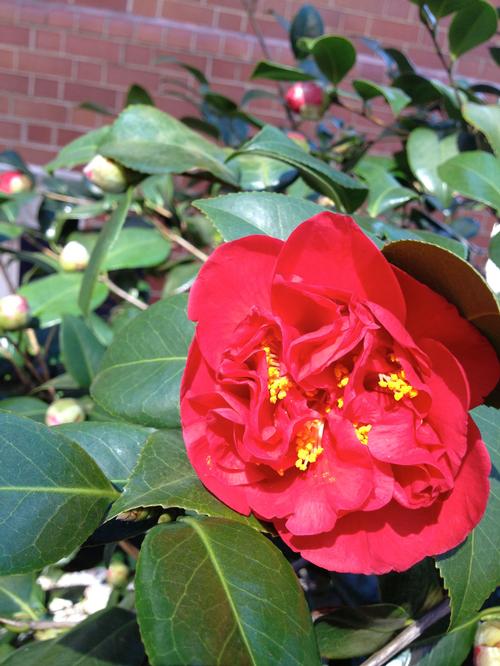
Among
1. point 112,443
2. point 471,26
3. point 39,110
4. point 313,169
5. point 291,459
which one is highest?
point 471,26

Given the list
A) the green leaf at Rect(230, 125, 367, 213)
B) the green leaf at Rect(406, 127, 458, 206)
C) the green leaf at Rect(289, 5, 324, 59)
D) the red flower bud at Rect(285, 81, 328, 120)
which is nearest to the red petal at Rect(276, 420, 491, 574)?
the green leaf at Rect(230, 125, 367, 213)

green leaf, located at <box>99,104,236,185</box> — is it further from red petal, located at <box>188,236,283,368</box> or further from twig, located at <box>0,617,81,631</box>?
twig, located at <box>0,617,81,631</box>

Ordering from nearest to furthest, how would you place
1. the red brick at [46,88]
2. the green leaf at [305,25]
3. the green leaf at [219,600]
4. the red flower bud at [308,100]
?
the green leaf at [219,600], the red flower bud at [308,100], the green leaf at [305,25], the red brick at [46,88]

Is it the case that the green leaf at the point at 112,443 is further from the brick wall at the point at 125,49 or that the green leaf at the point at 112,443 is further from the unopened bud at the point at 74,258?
the brick wall at the point at 125,49

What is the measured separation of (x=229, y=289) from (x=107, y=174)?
452 millimetres

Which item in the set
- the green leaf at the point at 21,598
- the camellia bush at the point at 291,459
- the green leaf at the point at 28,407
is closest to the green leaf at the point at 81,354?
the green leaf at the point at 28,407

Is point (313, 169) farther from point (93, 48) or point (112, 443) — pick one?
point (93, 48)

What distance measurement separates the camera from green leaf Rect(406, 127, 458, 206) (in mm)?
976

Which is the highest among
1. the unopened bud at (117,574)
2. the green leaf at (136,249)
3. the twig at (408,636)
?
the twig at (408,636)

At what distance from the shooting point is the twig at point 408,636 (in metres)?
0.55

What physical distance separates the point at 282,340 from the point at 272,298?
0.10 ft

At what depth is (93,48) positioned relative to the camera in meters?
3.19

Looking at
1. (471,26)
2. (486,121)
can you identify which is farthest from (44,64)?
(486,121)

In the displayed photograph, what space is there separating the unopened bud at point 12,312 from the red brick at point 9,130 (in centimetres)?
238
